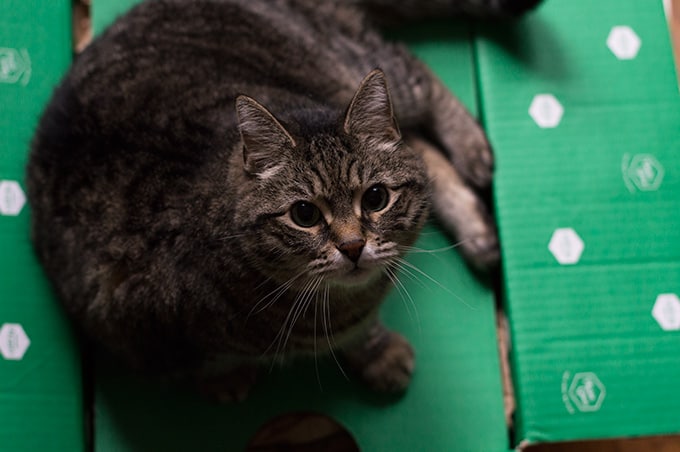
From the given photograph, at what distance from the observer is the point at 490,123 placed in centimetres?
181

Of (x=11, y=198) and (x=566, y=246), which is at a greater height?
(x=566, y=246)

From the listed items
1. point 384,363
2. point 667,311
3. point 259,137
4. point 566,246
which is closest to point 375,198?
point 259,137

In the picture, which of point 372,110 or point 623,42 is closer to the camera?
point 372,110

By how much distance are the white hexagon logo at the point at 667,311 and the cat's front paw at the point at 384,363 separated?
1.87 feet

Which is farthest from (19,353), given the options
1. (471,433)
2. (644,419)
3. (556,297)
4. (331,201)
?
(644,419)

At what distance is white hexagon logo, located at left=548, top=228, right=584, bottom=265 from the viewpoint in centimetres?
170

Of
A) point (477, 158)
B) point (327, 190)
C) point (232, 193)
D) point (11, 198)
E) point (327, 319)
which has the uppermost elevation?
point (477, 158)

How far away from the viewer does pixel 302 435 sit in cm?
174

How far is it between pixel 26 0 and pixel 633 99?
1.53m

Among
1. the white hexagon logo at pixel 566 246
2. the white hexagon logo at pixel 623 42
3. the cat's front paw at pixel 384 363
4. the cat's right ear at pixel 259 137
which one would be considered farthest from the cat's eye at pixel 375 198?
the white hexagon logo at pixel 623 42

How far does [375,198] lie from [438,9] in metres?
0.89

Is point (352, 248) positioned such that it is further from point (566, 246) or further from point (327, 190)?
point (566, 246)

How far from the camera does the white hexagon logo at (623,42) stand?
6.02 ft

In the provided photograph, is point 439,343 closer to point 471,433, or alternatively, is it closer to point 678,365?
point 471,433
